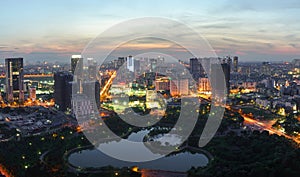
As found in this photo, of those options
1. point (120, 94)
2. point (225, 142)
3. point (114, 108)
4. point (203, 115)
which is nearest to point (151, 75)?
point (120, 94)

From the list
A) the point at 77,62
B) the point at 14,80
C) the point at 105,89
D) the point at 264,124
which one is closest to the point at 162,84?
the point at 105,89

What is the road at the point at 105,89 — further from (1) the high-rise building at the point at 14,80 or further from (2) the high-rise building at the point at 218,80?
(2) the high-rise building at the point at 218,80

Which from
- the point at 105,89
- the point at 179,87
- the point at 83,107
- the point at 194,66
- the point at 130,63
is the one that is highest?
the point at 130,63

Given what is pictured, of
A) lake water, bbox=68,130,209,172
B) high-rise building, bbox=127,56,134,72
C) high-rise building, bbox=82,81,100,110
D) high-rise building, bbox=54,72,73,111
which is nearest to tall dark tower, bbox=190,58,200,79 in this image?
high-rise building, bbox=127,56,134,72

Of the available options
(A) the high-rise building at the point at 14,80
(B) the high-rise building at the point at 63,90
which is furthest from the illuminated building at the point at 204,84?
(A) the high-rise building at the point at 14,80

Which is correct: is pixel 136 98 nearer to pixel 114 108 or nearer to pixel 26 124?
pixel 114 108

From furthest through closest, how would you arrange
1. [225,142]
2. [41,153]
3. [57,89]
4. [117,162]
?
[57,89] → [225,142] → [41,153] → [117,162]

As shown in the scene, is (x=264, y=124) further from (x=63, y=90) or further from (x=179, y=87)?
(x=63, y=90)
